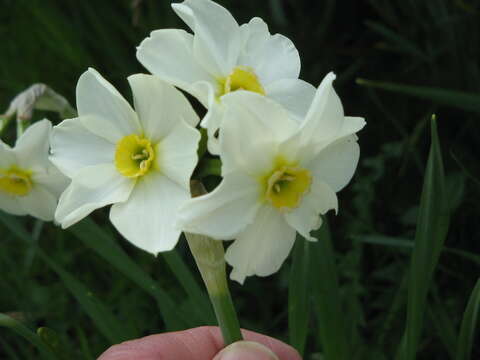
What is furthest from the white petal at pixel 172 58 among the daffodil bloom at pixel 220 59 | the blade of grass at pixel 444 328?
the blade of grass at pixel 444 328

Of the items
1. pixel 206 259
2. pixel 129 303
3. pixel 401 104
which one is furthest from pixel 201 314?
pixel 401 104

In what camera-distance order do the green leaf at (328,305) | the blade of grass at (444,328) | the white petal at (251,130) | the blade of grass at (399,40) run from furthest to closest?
1. the blade of grass at (399,40)
2. the blade of grass at (444,328)
3. the green leaf at (328,305)
4. the white petal at (251,130)

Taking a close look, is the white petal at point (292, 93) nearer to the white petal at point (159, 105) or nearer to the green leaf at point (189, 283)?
the white petal at point (159, 105)

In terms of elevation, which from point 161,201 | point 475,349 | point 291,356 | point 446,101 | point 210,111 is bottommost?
point 475,349

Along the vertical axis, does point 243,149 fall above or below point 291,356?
above

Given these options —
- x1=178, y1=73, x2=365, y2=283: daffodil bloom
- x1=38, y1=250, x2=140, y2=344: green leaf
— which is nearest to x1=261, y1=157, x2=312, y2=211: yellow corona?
x1=178, y1=73, x2=365, y2=283: daffodil bloom

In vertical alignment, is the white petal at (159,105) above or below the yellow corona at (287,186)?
above

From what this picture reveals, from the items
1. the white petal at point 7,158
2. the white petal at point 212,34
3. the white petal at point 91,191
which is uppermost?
the white petal at point 212,34

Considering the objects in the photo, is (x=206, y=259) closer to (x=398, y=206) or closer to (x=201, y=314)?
(x=201, y=314)
